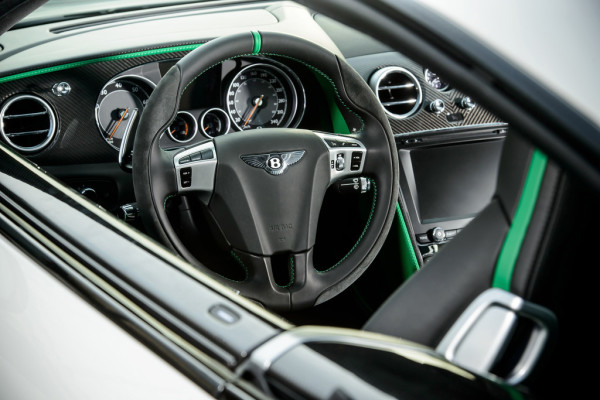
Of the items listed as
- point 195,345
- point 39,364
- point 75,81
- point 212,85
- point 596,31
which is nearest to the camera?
point 596,31

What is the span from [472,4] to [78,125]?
1.79 m

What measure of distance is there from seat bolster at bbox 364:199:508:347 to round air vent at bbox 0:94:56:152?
163 cm

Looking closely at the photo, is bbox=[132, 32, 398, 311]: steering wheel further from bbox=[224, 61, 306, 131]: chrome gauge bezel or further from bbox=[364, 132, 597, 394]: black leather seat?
bbox=[364, 132, 597, 394]: black leather seat

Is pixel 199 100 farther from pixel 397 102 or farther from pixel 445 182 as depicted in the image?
pixel 445 182

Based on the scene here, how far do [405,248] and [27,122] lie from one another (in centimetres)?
138

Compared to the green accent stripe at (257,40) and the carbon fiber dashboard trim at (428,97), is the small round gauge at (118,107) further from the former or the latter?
the carbon fiber dashboard trim at (428,97)

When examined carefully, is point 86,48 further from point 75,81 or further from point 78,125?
point 78,125

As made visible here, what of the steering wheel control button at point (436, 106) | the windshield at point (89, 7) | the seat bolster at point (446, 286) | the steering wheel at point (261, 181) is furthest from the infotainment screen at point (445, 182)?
the seat bolster at point (446, 286)

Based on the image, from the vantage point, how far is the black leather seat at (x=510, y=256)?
680 millimetres

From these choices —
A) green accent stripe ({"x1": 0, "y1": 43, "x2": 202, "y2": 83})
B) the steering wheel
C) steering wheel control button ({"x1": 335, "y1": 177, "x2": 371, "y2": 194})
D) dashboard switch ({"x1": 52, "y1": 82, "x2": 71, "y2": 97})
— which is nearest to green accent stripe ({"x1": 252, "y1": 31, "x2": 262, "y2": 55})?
the steering wheel

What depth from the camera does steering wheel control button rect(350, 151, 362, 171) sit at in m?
1.98

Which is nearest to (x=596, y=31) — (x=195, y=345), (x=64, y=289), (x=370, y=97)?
(x=195, y=345)

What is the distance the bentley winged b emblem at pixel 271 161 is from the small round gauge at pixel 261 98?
2.00 feet

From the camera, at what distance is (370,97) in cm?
197
